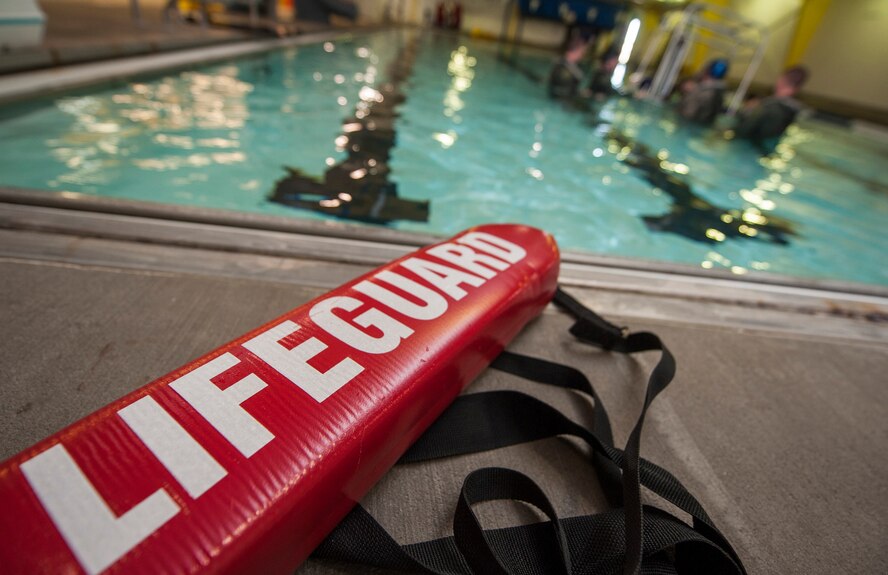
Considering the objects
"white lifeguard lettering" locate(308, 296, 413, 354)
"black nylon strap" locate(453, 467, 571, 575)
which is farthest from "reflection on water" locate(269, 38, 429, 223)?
"black nylon strap" locate(453, 467, 571, 575)

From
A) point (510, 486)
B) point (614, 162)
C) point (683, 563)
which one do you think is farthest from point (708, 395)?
point (614, 162)

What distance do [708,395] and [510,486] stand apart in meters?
0.70

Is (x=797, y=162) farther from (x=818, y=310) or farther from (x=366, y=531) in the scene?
(x=366, y=531)

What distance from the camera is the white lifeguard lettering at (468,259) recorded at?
1.05m

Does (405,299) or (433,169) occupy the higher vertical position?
(405,299)

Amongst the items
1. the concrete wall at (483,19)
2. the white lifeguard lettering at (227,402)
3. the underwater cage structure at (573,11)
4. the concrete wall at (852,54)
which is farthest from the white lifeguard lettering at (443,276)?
the concrete wall at (483,19)

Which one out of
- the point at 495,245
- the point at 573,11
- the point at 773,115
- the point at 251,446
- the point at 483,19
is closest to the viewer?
the point at 251,446

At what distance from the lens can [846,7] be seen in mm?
11914

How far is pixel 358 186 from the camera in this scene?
2615mm

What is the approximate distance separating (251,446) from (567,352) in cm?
89

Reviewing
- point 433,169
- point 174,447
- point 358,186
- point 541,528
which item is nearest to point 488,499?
point 541,528

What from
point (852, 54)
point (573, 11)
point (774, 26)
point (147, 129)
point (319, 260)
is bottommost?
point (147, 129)

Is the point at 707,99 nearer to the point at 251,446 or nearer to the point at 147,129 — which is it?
the point at 147,129

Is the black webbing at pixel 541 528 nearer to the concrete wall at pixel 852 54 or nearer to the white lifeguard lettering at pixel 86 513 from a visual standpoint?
the white lifeguard lettering at pixel 86 513
